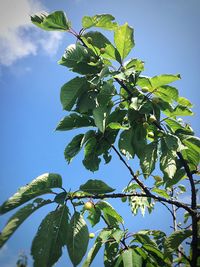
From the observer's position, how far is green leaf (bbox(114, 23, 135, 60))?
2578 millimetres

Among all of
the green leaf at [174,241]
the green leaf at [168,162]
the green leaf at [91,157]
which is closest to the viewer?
the green leaf at [168,162]

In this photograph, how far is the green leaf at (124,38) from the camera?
2.58 metres

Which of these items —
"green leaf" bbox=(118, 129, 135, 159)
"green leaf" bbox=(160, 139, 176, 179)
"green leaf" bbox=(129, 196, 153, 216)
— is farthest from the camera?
"green leaf" bbox=(129, 196, 153, 216)

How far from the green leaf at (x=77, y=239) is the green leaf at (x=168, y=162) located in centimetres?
76

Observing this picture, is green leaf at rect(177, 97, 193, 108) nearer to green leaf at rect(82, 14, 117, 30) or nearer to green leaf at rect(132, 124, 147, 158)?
green leaf at rect(132, 124, 147, 158)

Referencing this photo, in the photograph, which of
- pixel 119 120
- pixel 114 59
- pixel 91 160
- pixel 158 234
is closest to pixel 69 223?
pixel 91 160

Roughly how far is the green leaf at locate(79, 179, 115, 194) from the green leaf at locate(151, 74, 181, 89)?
95 cm

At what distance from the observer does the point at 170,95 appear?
248 cm

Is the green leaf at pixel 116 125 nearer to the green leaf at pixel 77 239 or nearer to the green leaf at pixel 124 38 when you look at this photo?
the green leaf at pixel 124 38

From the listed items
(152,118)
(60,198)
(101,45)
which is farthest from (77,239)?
(101,45)

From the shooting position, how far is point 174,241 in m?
2.45

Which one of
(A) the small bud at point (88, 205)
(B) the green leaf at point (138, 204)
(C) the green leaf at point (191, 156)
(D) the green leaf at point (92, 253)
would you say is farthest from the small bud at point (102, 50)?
(B) the green leaf at point (138, 204)

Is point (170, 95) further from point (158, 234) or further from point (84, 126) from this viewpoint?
point (158, 234)

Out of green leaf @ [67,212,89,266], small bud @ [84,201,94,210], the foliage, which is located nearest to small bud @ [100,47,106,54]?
the foliage
